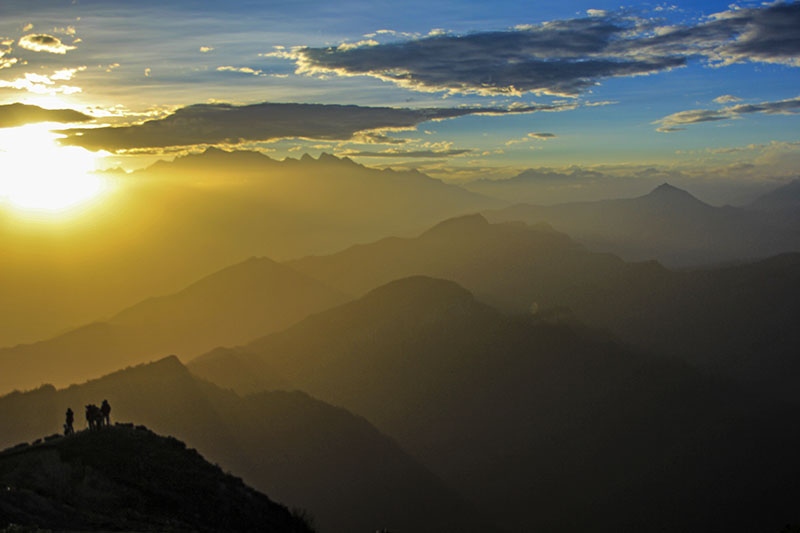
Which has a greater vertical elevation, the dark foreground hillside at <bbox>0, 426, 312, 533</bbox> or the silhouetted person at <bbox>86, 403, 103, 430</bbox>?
the silhouetted person at <bbox>86, 403, 103, 430</bbox>

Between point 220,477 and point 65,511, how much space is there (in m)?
15.9

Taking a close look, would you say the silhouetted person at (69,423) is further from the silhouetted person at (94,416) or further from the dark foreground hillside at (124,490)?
the silhouetted person at (94,416)

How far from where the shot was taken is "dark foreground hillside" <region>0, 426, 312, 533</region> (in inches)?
1449

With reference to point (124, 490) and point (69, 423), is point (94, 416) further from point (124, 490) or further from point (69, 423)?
point (124, 490)

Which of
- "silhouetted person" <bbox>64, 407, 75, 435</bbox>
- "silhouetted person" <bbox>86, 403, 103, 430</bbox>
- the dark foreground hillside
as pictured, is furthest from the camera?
"silhouetted person" <bbox>64, 407, 75, 435</bbox>

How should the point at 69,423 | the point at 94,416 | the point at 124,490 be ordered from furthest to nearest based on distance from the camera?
1. the point at 69,423
2. the point at 94,416
3. the point at 124,490

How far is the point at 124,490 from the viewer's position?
4331 centimetres

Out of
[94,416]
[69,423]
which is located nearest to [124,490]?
[94,416]

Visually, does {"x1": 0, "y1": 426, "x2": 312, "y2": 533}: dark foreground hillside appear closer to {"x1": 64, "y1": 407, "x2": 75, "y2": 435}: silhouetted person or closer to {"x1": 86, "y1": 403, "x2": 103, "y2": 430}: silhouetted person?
{"x1": 86, "y1": 403, "x2": 103, "y2": 430}: silhouetted person

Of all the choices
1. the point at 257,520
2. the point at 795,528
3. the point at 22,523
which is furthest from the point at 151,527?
the point at 795,528

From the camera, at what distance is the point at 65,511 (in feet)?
123

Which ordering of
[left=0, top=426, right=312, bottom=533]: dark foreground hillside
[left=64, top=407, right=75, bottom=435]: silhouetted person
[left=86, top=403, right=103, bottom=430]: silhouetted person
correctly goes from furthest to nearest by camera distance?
[left=64, top=407, right=75, bottom=435]: silhouetted person → [left=86, top=403, right=103, bottom=430]: silhouetted person → [left=0, top=426, right=312, bottom=533]: dark foreground hillside

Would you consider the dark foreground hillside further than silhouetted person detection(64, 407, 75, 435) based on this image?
No

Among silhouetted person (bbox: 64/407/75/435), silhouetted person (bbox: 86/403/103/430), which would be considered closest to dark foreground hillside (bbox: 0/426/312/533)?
silhouetted person (bbox: 86/403/103/430)
